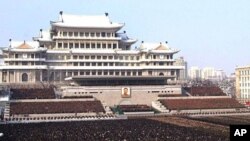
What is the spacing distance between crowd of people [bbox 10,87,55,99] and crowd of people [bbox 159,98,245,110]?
1665 cm

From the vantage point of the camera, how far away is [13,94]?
5525cm

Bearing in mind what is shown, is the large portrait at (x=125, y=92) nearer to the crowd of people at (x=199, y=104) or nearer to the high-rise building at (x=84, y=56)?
the high-rise building at (x=84, y=56)

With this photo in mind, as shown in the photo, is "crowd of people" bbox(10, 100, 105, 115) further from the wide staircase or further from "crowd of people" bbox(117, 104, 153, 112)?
the wide staircase

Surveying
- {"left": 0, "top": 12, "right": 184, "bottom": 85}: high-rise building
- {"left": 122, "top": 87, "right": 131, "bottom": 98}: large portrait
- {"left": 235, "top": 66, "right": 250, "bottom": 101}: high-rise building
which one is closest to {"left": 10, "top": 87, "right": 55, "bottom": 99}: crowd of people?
{"left": 0, "top": 12, "right": 184, "bottom": 85}: high-rise building

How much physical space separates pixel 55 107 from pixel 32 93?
6.15 metres

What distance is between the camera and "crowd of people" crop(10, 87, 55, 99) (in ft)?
180

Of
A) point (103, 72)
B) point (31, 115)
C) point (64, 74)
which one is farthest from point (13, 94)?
point (103, 72)

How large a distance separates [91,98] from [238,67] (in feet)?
144

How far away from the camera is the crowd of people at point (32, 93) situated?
54.8 meters

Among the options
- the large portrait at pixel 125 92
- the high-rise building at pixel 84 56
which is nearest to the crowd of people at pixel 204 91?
the high-rise building at pixel 84 56

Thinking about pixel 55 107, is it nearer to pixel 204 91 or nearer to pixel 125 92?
pixel 125 92

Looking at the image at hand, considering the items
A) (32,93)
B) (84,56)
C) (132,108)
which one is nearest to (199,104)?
(132,108)

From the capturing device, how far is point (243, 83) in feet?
285

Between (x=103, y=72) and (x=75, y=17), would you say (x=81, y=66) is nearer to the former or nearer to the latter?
(x=103, y=72)
